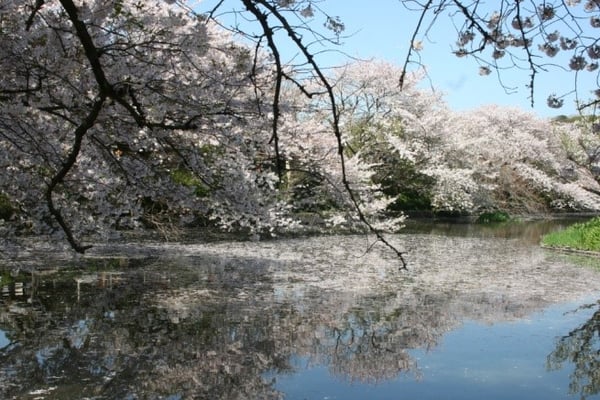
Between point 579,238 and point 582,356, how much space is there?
9.30 m

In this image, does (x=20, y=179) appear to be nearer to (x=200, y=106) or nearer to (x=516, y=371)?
(x=200, y=106)

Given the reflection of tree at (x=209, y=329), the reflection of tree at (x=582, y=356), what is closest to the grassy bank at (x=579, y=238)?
the reflection of tree at (x=209, y=329)

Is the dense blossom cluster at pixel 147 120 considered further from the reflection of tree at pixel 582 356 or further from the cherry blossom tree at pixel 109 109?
the reflection of tree at pixel 582 356

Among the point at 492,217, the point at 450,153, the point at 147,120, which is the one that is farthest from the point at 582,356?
the point at 492,217

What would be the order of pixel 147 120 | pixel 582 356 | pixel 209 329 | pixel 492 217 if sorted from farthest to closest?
pixel 492 217, pixel 209 329, pixel 582 356, pixel 147 120

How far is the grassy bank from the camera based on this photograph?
535 inches

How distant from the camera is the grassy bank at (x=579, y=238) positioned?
1360 centimetres

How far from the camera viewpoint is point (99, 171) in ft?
22.4

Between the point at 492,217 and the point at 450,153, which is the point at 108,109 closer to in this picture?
the point at 450,153

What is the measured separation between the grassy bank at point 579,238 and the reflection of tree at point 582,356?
23.6 ft

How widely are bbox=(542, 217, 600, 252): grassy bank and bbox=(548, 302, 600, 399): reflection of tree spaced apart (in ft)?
23.6

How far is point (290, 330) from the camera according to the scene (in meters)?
6.15

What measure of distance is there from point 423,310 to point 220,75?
3380 mm

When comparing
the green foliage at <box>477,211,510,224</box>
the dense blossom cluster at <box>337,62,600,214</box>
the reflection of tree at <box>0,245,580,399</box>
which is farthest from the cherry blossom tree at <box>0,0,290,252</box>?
the green foliage at <box>477,211,510,224</box>
